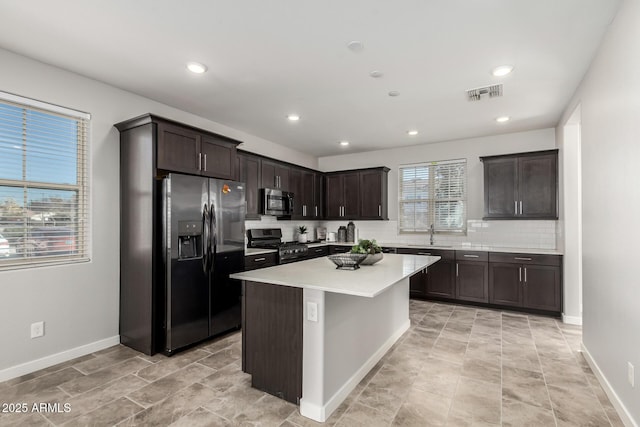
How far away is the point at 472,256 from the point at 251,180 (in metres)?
3.53

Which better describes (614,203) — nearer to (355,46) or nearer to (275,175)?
(355,46)

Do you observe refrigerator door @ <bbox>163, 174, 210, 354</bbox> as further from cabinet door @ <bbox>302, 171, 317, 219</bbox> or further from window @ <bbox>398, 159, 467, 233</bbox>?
window @ <bbox>398, 159, 467, 233</bbox>

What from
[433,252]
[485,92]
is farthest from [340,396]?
[433,252]

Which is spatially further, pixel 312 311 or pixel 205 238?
pixel 205 238

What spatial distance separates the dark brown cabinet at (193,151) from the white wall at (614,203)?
3557 millimetres

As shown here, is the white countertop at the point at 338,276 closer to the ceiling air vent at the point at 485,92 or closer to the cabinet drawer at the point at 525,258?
the ceiling air vent at the point at 485,92

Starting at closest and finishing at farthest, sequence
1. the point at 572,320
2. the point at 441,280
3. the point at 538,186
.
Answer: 1. the point at 572,320
2. the point at 538,186
3. the point at 441,280

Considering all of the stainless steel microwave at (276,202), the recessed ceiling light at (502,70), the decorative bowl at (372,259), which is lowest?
the decorative bowl at (372,259)

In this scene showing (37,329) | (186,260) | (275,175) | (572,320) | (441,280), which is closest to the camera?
(37,329)

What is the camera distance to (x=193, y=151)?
11.4ft

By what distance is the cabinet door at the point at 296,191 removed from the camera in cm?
569

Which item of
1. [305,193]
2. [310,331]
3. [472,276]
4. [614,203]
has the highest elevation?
[305,193]

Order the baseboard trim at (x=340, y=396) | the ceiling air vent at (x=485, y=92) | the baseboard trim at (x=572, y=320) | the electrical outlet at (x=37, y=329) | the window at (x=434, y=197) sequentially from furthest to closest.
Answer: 1. the window at (x=434, y=197)
2. the baseboard trim at (x=572, y=320)
3. the ceiling air vent at (x=485, y=92)
4. the electrical outlet at (x=37, y=329)
5. the baseboard trim at (x=340, y=396)

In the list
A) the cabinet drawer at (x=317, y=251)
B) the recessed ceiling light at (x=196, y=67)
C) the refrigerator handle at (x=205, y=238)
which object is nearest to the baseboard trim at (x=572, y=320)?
the cabinet drawer at (x=317, y=251)
